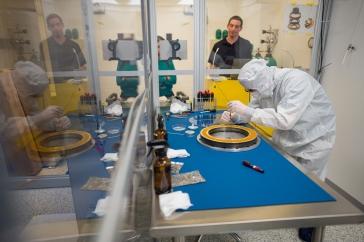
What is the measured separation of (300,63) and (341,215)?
2157mm

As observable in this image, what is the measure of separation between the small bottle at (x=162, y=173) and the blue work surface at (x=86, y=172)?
0.75 feet

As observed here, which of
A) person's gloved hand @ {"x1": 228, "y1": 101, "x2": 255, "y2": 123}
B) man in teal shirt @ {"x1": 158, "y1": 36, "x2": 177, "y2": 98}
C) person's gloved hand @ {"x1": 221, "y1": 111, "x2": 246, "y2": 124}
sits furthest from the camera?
man in teal shirt @ {"x1": 158, "y1": 36, "x2": 177, "y2": 98}

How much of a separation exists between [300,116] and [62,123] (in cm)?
128

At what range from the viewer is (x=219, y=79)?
243cm

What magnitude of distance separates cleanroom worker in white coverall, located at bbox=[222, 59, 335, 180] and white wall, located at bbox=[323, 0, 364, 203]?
834mm

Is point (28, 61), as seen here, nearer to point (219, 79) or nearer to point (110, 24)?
point (110, 24)

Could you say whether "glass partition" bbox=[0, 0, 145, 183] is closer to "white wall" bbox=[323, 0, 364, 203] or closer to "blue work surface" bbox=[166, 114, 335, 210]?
"blue work surface" bbox=[166, 114, 335, 210]

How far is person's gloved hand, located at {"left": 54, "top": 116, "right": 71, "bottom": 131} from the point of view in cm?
47

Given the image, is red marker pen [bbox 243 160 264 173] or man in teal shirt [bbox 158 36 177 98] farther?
man in teal shirt [bbox 158 36 177 98]

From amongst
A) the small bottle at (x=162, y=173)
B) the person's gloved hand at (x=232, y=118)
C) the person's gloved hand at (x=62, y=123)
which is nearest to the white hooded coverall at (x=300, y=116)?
the person's gloved hand at (x=232, y=118)

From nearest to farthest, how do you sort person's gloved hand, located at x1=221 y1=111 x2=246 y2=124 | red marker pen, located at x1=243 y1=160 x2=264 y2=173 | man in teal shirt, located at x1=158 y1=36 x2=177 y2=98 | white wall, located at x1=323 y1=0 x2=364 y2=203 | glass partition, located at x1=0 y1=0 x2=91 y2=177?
1. glass partition, located at x1=0 y1=0 x2=91 y2=177
2. red marker pen, located at x1=243 y1=160 x2=264 y2=173
3. person's gloved hand, located at x1=221 y1=111 x2=246 y2=124
4. white wall, located at x1=323 y1=0 x2=364 y2=203
5. man in teal shirt, located at x1=158 y1=36 x2=177 y2=98

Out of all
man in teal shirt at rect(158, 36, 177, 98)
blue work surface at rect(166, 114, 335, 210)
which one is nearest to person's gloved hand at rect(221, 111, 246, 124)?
blue work surface at rect(166, 114, 335, 210)

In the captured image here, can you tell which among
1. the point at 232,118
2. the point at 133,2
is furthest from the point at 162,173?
the point at 133,2

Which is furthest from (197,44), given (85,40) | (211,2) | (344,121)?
(85,40)
